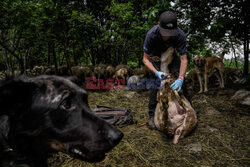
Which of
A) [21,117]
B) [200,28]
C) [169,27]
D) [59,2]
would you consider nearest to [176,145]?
[169,27]

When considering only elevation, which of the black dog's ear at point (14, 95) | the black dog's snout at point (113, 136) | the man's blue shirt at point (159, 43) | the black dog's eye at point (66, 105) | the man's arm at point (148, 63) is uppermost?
the man's blue shirt at point (159, 43)

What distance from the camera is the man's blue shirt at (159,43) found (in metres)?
3.10

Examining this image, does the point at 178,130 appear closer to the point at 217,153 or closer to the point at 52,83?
the point at 217,153

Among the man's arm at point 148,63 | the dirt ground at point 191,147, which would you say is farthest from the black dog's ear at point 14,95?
the man's arm at point 148,63

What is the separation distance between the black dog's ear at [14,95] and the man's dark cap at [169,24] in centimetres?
255

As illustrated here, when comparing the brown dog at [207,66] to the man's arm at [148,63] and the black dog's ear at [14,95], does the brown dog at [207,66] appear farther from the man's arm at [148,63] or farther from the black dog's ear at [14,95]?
the black dog's ear at [14,95]

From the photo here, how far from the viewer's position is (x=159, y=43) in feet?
10.8

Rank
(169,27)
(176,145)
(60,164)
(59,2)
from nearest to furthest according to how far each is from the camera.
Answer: (60,164) < (176,145) < (169,27) < (59,2)

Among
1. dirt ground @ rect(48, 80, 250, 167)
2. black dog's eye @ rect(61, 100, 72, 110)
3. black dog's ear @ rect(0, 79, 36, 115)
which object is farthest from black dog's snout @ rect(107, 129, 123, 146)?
dirt ground @ rect(48, 80, 250, 167)

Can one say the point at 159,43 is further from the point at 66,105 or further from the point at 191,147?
the point at 66,105

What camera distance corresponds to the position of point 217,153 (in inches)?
96.0

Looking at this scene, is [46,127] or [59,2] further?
[59,2]

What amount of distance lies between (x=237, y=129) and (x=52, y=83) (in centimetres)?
376

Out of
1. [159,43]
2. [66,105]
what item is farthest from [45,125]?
[159,43]
